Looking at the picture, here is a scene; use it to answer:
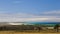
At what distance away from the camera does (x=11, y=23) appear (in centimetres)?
198

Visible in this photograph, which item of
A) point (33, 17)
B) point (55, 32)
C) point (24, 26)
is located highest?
point (33, 17)

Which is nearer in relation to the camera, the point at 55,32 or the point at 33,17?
the point at 55,32

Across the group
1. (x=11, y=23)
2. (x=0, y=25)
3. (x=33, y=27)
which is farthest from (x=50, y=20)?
(x=0, y=25)

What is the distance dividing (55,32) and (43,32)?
9.3 inches

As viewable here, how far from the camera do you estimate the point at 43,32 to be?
191 centimetres

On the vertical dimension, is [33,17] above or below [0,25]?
above

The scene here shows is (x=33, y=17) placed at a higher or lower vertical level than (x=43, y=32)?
higher

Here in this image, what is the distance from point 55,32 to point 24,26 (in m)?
0.63

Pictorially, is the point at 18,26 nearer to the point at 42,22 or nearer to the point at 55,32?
the point at 42,22

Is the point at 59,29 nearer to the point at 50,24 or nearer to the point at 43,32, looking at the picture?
the point at 50,24

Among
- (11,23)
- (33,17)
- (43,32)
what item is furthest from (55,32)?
(11,23)

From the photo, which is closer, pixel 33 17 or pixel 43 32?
pixel 43 32

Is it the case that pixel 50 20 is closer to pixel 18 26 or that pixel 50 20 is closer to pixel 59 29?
pixel 59 29

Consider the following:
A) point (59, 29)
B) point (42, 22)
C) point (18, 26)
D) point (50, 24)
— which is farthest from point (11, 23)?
point (59, 29)
